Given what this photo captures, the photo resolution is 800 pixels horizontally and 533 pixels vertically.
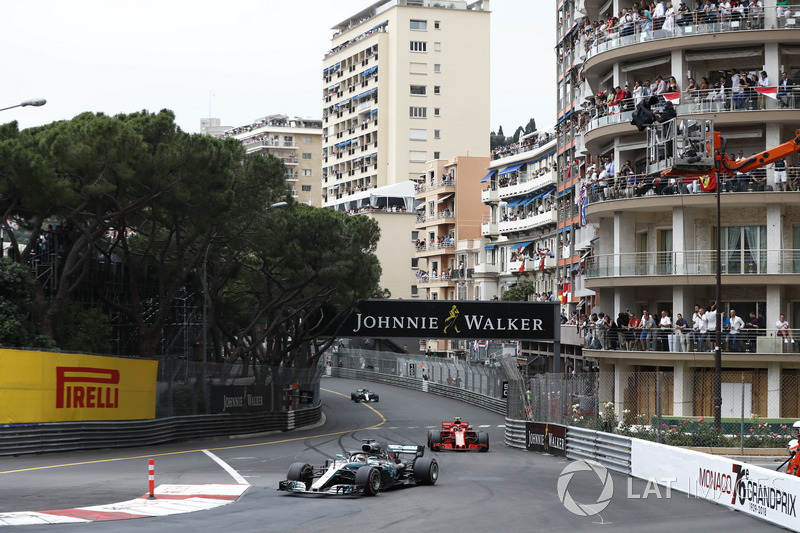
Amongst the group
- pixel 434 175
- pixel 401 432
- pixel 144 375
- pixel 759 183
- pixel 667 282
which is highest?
pixel 434 175

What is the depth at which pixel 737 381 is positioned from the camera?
40906 millimetres

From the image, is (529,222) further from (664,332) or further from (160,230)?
(664,332)

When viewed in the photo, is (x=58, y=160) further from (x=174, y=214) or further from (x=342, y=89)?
(x=342, y=89)

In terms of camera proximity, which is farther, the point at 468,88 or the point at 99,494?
the point at 468,88


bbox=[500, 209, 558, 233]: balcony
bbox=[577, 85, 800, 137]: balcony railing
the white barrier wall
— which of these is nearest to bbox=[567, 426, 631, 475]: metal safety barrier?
the white barrier wall

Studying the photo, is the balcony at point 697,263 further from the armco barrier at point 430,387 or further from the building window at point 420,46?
the building window at point 420,46

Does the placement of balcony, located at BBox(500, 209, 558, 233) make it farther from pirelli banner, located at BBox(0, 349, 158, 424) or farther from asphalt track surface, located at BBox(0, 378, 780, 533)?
pirelli banner, located at BBox(0, 349, 158, 424)

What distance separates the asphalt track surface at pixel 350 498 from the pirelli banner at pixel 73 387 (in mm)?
1334

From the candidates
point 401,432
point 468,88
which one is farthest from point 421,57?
point 401,432

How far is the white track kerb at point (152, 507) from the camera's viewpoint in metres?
19.5

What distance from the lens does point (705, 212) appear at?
42.8 m

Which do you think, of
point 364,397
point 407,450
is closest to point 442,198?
point 364,397

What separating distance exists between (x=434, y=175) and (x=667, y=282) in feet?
199

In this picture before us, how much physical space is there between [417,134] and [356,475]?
91.2m
